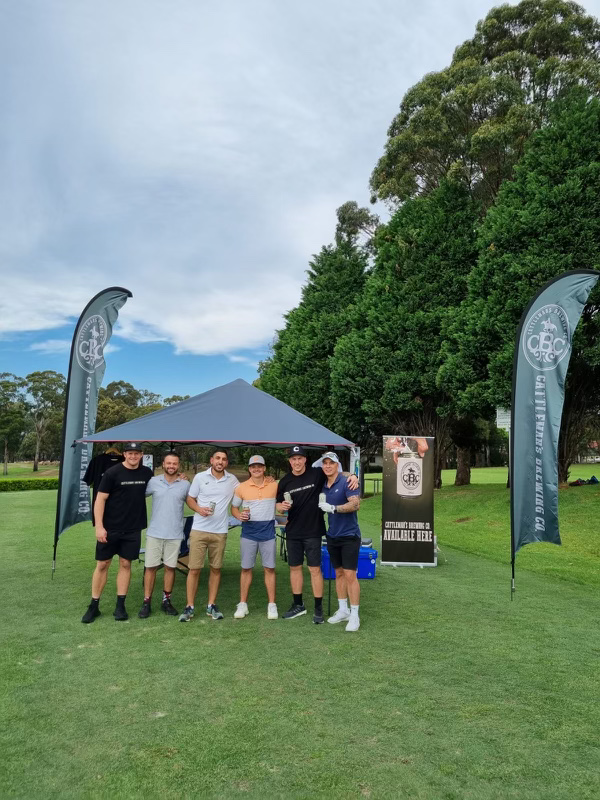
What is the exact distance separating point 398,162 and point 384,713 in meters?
23.9

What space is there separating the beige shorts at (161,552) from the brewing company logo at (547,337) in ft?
17.4

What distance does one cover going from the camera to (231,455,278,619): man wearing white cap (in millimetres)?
6809

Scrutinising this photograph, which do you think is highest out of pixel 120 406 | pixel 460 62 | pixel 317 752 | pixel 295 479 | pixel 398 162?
pixel 460 62

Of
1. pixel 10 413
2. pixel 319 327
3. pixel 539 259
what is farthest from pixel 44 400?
pixel 539 259

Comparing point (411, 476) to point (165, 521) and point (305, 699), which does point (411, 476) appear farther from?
point (305, 699)

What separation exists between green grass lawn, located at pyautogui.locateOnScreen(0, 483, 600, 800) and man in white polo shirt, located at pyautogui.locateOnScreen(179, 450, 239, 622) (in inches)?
14.8

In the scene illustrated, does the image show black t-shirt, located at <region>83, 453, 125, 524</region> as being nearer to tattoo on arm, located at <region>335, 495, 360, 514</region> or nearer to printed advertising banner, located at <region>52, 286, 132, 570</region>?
printed advertising banner, located at <region>52, 286, 132, 570</region>

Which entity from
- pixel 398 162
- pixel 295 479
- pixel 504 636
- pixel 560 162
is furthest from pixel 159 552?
pixel 398 162

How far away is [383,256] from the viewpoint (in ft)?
80.8

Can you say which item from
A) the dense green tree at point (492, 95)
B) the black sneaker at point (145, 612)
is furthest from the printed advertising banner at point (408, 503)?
the dense green tree at point (492, 95)

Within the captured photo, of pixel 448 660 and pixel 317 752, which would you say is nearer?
pixel 317 752

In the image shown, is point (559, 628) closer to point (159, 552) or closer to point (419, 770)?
point (419, 770)

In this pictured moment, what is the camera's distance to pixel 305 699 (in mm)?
4547

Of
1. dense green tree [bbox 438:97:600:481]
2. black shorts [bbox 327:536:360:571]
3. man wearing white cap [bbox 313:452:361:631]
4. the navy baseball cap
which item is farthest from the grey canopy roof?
dense green tree [bbox 438:97:600:481]
